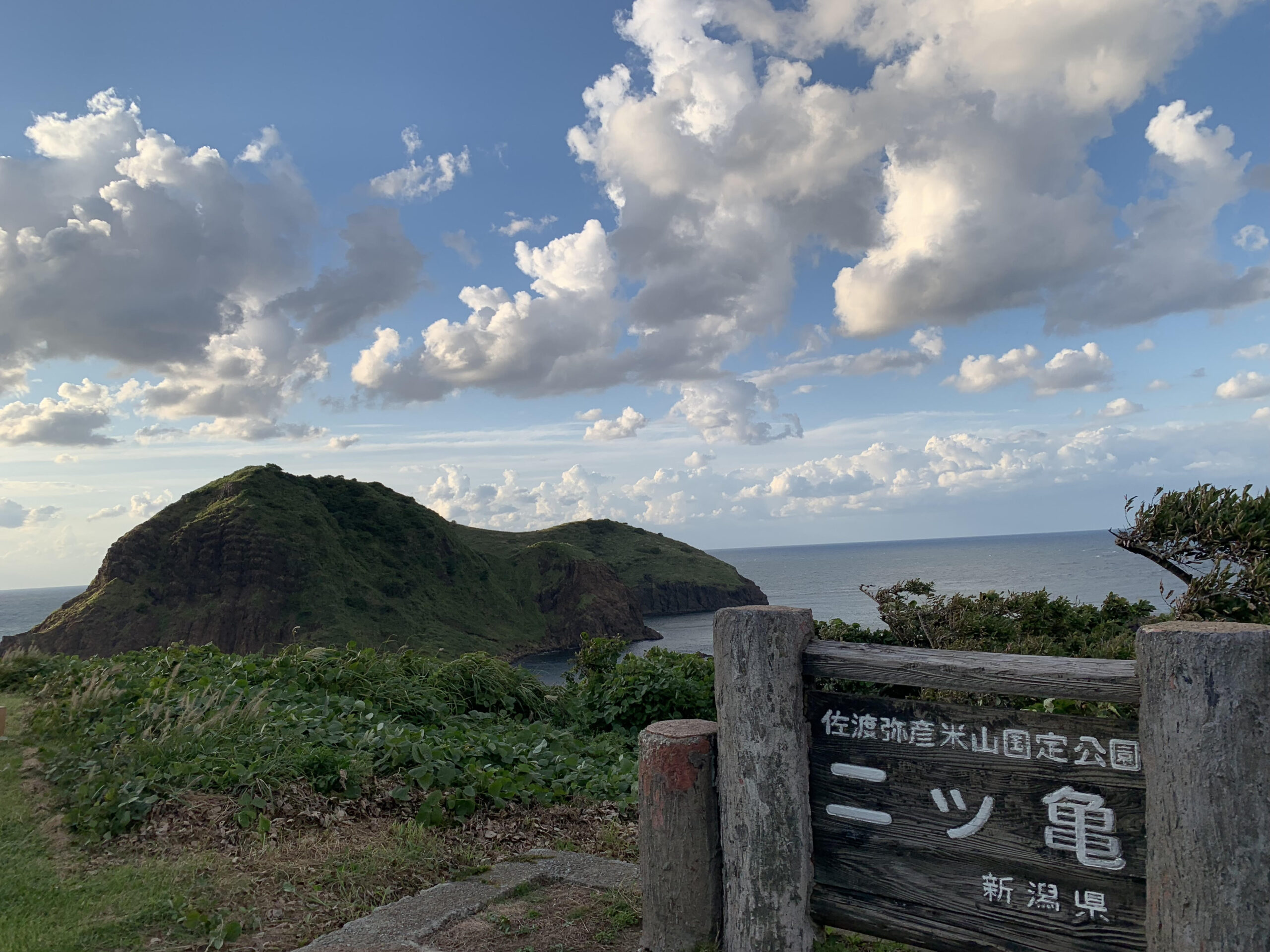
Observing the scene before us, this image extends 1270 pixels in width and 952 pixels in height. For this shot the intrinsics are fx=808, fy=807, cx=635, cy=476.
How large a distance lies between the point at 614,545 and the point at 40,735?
112m

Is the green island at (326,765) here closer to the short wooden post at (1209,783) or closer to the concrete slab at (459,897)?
the concrete slab at (459,897)

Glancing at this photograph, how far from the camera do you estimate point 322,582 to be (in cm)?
6406

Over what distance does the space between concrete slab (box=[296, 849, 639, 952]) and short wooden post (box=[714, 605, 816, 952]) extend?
1.28 meters

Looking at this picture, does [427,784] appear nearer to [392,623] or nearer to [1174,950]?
[1174,950]

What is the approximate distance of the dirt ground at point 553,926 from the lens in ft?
12.9

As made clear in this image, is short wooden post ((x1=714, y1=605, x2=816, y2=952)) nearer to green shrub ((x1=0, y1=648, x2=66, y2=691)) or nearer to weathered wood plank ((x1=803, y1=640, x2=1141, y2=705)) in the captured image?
weathered wood plank ((x1=803, y1=640, x2=1141, y2=705))

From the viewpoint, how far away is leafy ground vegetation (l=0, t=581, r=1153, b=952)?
14.0 feet

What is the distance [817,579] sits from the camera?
154m

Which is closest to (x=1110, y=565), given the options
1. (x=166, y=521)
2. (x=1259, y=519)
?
(x=166, y=521)

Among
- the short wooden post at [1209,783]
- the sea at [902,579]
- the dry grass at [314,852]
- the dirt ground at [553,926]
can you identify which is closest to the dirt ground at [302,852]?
the dry grass at [314,852]

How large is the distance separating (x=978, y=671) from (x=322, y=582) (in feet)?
219

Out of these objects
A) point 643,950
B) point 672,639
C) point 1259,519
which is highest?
point 1259,519

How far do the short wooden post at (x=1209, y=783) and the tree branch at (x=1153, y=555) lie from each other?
6.02 meters

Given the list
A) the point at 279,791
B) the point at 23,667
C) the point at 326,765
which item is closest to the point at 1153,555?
the point at 326,765
